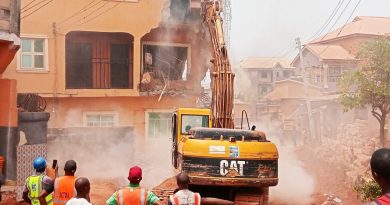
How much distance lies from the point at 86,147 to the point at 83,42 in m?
→ 4.97

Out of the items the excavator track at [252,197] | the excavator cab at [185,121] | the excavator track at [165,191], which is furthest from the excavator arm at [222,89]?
the excavator track at [252,197]

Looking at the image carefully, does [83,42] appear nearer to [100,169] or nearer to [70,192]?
[100,169]

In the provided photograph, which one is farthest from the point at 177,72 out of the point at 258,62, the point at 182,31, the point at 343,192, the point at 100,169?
the point at 258,62

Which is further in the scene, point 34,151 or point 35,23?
point 35,23

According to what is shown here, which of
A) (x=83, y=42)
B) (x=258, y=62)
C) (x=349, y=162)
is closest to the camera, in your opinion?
(x=349, y=162)

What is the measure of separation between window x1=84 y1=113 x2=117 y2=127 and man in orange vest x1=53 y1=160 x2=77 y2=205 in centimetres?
1600

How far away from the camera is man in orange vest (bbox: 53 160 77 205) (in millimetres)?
Answer: 5916

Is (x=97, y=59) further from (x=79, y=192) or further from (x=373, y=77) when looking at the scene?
(x=79, y=192)

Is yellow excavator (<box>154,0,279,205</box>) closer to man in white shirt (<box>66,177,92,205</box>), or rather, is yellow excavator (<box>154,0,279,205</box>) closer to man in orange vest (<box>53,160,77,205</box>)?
man in orange vest (<box>53,160,77,205</box>)

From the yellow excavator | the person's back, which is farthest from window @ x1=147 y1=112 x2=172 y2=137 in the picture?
the person's back

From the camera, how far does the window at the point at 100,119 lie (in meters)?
21.8

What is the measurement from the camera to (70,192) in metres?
5.92

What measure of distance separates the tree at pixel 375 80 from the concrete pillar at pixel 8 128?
14.1 meters

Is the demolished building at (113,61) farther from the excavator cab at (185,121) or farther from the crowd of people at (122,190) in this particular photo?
the crowd of people at (122,190)
